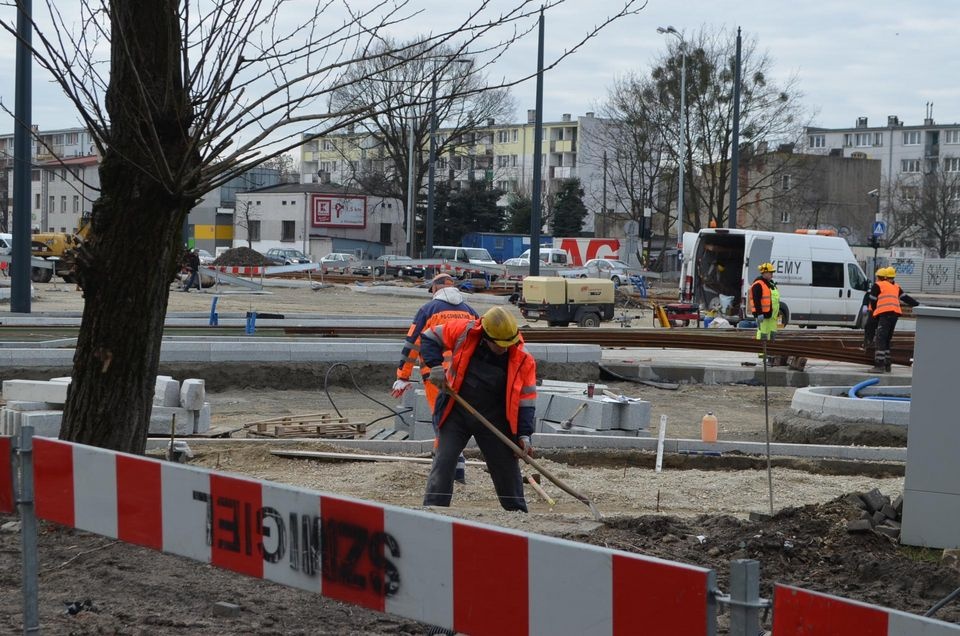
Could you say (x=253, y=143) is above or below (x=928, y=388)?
above

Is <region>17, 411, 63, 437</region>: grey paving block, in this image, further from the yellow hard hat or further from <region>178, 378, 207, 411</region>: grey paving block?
the yellow hard hat

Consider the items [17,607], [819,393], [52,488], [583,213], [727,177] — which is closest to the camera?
[52,488]

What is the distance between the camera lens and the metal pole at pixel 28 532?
466cm

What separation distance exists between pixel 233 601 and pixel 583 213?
7836 centimetres

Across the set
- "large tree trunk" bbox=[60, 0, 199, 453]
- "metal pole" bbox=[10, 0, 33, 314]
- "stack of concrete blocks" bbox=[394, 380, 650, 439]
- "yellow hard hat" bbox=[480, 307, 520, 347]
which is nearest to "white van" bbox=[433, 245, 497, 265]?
"metal pole" bbox=[10, 0, 33, 314]

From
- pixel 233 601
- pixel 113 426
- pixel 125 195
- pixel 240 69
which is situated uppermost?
pixel 240 69

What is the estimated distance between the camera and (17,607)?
5480mm

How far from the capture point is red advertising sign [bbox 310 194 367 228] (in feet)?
262

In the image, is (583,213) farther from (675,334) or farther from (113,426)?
(113,426)

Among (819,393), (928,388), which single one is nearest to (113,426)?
(928,388)

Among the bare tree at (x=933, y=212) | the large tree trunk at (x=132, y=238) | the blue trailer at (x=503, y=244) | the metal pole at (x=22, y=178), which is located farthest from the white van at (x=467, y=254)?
the large tree trunk at (x=132, y=238)

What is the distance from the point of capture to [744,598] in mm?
2910

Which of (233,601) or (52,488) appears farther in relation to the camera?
(233,601)

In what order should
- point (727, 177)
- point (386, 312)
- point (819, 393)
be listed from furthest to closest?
point (727, 177) → point (386, 312) → point (819, 393)
